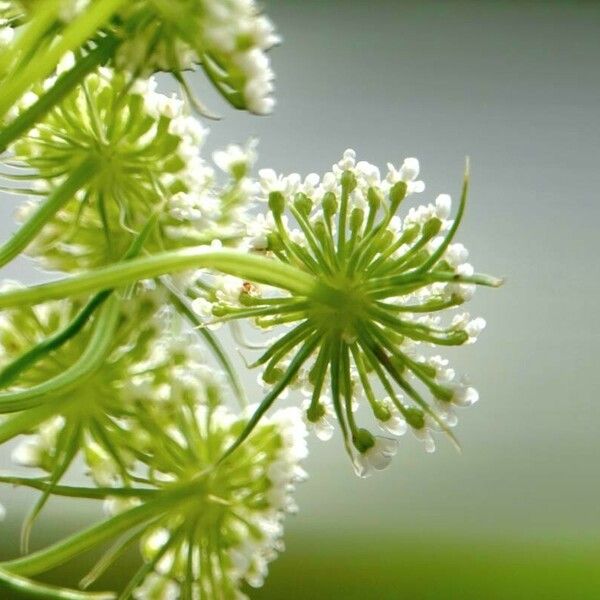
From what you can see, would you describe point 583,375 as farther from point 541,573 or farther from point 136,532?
point 136,532

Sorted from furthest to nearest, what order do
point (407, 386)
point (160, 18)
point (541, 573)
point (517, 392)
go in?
point (517, 392) < point (541, 573) < point (407, 386) < point (160, 18)

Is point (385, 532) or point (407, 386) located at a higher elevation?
point (385, 532)

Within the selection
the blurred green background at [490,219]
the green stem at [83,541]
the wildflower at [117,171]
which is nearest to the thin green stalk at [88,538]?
the green stem at [83,541]

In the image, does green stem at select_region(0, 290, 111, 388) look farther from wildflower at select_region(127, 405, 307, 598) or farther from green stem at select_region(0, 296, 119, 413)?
wildflower at select_region(127, 405, 307, 598)

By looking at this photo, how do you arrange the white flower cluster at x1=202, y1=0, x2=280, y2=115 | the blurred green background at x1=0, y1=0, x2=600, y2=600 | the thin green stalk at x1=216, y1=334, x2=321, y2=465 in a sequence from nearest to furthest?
1. the white flower cluster at x1=202, y1=0, x2=280, y2=115
2. the thin green stalk at x1=216, y1=334, x2=321, y2=465
3. the blurred green background at x1=0, y1=0, x2=600, y2=600

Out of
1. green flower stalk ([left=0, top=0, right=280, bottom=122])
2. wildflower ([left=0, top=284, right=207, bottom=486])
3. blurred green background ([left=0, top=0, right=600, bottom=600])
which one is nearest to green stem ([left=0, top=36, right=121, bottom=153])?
green flower stalk ([left=0, top=0, right=280, bottom=122])

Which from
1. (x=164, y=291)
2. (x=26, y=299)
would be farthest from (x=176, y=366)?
(x=26, y=299)

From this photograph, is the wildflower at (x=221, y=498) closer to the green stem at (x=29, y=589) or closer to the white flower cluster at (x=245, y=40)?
the green stem at (x=29, y=589)

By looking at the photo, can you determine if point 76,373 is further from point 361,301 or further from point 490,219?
point 490,219
